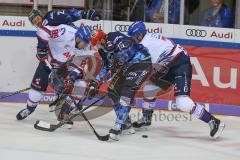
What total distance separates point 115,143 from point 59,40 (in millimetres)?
1313

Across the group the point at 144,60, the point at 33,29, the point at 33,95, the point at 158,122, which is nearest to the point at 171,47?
the point at 144,60

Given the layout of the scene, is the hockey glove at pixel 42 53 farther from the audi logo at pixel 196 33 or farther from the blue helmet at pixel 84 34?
the audi logo at pixel 196 33

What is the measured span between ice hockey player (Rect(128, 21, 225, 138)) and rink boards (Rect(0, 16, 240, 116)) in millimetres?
1158

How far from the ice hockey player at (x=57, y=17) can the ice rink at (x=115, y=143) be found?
0.97 m

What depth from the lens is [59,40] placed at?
583 cm

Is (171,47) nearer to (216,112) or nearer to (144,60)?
(144,60)

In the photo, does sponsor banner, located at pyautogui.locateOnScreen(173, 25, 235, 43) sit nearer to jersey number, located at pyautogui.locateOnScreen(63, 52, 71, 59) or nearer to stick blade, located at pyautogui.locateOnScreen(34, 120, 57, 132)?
jersey number, located at pyautogui.locateOnScreen(63, 52, 71, 59)

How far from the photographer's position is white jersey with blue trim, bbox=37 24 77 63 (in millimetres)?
5660

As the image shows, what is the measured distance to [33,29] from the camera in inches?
266

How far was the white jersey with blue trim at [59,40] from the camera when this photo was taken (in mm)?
5660

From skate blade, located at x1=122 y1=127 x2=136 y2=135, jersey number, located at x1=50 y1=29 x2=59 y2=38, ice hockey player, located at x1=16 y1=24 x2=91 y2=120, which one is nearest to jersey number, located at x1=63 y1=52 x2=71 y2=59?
ice hockey player, located at x1=16 y1=24 x2=91 y2=120

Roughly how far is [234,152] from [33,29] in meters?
2.88

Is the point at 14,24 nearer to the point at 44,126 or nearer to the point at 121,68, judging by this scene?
the point at 44,126

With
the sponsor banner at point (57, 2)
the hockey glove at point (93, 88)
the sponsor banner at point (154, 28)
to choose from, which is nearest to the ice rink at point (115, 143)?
the hockey glove at point (93, 88)
